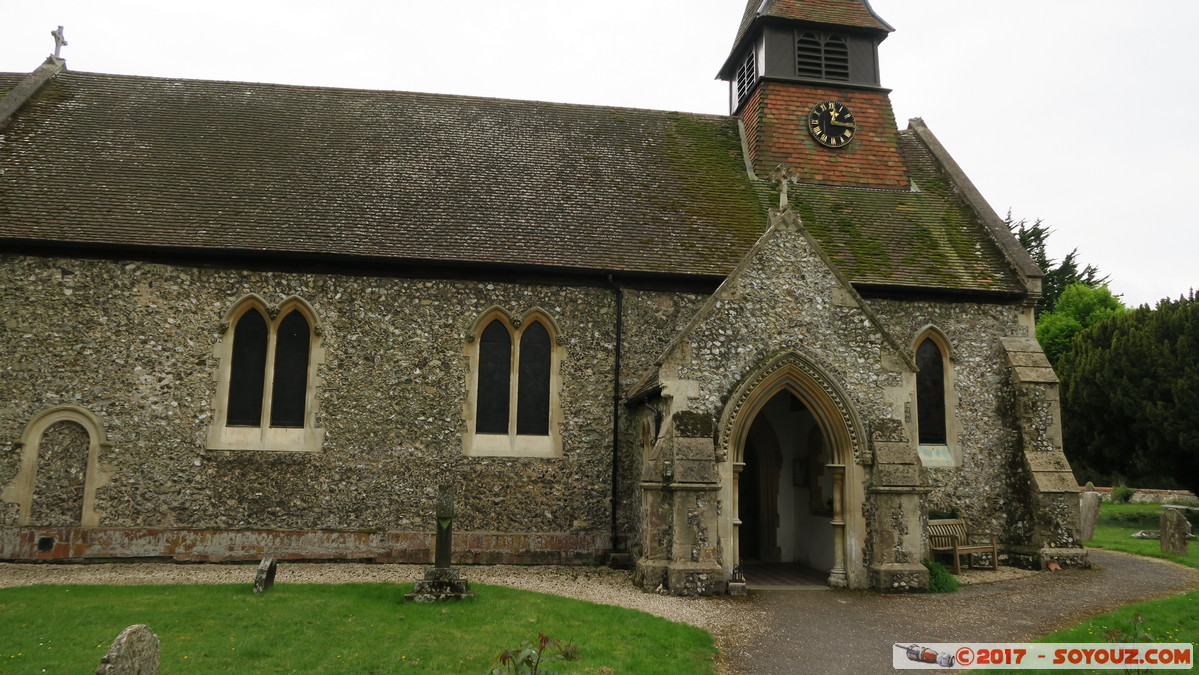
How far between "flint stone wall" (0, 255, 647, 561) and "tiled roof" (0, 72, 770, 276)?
31.0 inches

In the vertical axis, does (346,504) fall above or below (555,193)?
below

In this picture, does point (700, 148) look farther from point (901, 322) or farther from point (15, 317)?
point (15, 317)

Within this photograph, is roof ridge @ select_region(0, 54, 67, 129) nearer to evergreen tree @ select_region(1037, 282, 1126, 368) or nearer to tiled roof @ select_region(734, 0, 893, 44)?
tiled roof @ select_region(734, 0, 893, 44)

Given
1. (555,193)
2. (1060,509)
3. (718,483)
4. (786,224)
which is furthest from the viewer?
(555,193)

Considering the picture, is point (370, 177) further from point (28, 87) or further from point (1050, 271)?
point (1050, 271)

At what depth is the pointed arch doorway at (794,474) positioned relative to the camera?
11672 millimetres

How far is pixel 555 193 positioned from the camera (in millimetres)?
16078

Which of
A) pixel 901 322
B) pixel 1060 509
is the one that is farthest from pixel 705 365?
pixel 1060 509

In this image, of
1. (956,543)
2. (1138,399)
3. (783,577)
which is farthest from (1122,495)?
(783,577)

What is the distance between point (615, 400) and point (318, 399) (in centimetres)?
542

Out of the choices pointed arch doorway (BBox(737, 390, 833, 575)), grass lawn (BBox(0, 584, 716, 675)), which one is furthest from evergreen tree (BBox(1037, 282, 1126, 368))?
grass lawn (BBox(0, 584, 716, 675))

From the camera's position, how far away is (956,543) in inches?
523

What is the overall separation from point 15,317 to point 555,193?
10.1 m

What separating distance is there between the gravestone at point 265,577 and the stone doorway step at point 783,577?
709cm
